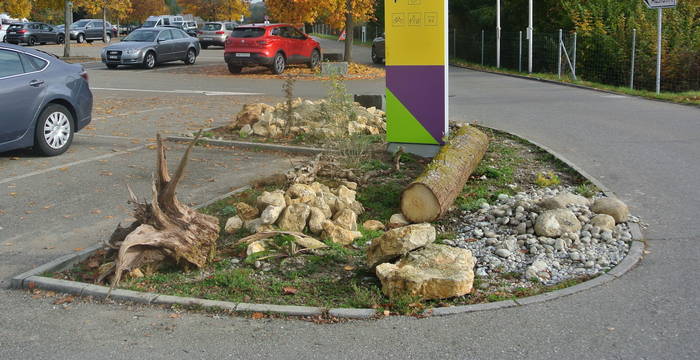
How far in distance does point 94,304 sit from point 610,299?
3771mm

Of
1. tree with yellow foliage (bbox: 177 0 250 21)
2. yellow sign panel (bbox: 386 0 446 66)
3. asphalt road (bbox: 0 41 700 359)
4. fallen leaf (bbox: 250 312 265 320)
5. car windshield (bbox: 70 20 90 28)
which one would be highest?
tree with yellow foliage (bbox: 177 0 250 21)

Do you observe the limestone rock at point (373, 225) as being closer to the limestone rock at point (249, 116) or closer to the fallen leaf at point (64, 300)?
the fallen leaf at point (64, 300)

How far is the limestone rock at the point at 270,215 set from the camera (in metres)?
7.12

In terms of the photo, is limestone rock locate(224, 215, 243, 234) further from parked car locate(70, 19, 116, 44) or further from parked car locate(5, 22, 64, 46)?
parked car locate(70, 19, 116, 44)

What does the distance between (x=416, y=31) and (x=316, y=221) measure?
449 centimetres

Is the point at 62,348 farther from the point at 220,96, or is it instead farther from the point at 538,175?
the point at 220,96

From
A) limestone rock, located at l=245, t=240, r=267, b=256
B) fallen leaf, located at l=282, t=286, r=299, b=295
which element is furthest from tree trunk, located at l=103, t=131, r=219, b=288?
fallen leaf, located at l=282, t=286, r=299, b=295

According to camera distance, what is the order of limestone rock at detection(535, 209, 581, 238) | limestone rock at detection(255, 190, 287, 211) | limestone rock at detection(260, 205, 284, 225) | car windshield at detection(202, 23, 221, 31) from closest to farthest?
limestone rock at detection(535, 209, 581, 238)
limestone rock at detection(260, 205, 284, 225)
limestone rock at detection(255, 190, 287, 211)
car windshield at detection(202, 23, 221, 31)

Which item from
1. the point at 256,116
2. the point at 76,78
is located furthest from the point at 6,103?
the point at 256,116

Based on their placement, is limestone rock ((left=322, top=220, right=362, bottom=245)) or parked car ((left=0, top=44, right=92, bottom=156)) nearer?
limestone rock ((left=322, top=220, right=362, bottom=245))

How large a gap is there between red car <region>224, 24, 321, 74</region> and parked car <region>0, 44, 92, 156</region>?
16314mm

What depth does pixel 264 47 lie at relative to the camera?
28031mm

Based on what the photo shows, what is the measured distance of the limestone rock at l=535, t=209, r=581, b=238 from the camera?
700 centimetres

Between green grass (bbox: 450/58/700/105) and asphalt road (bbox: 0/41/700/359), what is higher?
green grass (bbox: 450/58/700/105)
